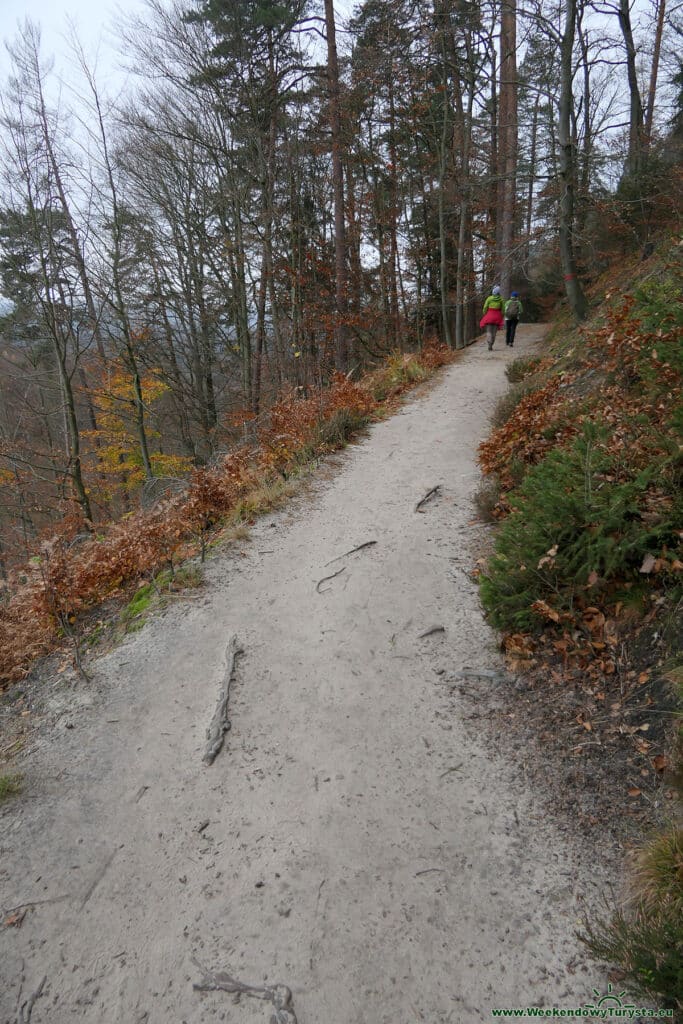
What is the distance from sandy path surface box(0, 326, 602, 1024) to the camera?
2.23 metres

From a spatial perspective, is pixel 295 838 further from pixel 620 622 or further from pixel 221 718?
pixel 620 622

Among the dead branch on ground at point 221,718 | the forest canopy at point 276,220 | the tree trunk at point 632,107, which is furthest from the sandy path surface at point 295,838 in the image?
the tree trunk at point 632,107

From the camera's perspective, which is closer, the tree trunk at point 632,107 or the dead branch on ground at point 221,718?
the dead branch on ground at point 221,718

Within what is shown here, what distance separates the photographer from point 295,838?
281 centimetres

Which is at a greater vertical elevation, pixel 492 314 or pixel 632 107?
pixel 632 107

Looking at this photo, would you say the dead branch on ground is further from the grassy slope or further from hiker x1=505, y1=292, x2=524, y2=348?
hiker x1=505, y1=292, x2=524, y2=348

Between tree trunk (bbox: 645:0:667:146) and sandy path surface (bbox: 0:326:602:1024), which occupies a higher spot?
tree trunk (bbox: 645:0:667:146)

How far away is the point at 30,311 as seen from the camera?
44.2 ft

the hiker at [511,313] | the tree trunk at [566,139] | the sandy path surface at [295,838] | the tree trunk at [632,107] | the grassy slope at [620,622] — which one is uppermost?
the tree trunk at [632,107]

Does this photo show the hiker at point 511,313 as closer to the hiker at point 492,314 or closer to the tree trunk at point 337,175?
the hiker at point 492,314

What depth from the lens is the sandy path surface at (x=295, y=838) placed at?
7.33 ft

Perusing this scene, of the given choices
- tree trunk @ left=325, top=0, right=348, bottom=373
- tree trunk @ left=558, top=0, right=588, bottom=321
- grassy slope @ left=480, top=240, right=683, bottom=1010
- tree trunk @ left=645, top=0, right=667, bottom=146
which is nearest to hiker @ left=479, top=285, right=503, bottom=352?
tree trunk @ left=558, top=0, right=588, bottom=321

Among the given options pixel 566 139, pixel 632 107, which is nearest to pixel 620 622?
pixel 566 139

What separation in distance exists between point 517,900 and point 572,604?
1823mm
